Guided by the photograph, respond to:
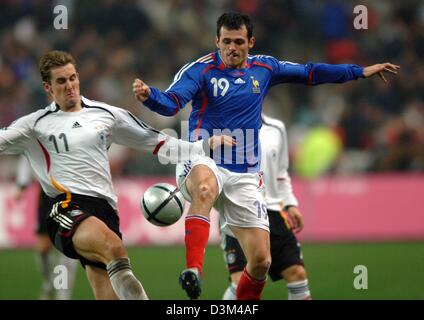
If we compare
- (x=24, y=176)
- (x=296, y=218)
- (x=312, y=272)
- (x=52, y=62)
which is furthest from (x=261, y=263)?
(x=312, y=272)

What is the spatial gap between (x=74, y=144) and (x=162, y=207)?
30.4 inches

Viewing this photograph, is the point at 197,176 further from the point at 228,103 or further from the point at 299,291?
the point at 299,291

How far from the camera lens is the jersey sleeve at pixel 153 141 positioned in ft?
21.8

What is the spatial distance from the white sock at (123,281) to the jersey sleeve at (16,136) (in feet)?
3.69

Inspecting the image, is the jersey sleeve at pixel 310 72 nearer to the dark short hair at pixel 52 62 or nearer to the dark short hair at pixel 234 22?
the dark short hair at pixel 234 22

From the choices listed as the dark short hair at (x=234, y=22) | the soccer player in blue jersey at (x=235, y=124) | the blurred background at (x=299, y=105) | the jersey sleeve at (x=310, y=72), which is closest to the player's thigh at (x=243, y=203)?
the soccer player in blue jersey at (x=235, y=124)

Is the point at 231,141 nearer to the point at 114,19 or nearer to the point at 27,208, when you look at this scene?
the point at 27,208

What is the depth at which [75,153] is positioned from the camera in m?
6.46

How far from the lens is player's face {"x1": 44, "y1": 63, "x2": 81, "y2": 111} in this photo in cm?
649

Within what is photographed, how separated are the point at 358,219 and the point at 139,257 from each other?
343 centimetres

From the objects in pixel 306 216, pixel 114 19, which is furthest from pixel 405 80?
pixel 114 19

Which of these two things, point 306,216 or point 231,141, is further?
point 306,216

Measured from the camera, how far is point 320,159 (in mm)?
14391

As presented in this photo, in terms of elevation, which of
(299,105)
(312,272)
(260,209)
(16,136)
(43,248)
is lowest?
(312,272)
